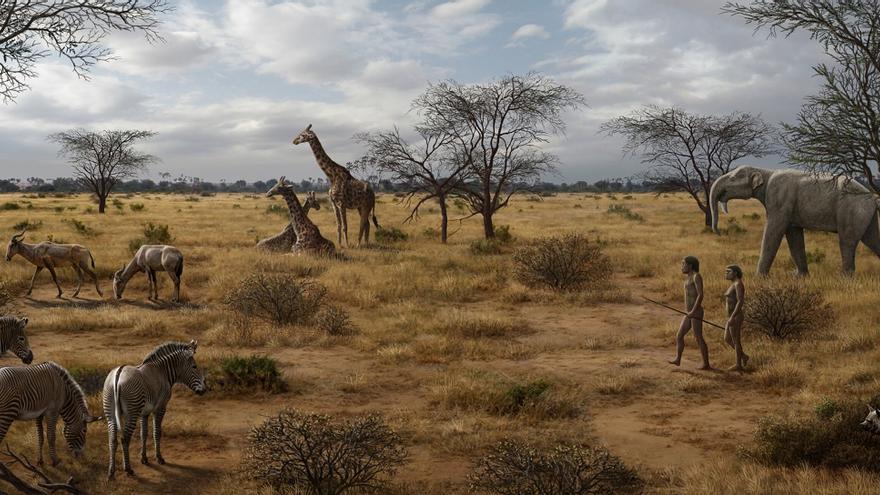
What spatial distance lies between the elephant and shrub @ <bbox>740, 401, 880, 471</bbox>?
8.77 meters

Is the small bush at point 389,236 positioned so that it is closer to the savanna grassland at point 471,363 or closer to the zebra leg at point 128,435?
the savanna grassland at point 471,363

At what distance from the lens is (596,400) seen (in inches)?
313

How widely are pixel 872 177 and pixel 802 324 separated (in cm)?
298

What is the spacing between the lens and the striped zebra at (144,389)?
17.5 ft

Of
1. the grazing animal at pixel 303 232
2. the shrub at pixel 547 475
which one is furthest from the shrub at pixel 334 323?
the grazing animal at pixel 303 232

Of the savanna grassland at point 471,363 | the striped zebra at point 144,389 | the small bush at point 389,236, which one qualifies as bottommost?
the savanna grassland at point 471,363

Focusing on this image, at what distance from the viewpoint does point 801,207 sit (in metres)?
14.6

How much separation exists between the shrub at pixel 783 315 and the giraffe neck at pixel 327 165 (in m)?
15.0

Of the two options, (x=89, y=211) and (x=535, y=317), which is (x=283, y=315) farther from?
(x=89, y=211)

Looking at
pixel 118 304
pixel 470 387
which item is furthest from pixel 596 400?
pixel 118 304

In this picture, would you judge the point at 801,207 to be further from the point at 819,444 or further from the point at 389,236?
the point at 389,236

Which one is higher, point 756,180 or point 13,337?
point 756,180

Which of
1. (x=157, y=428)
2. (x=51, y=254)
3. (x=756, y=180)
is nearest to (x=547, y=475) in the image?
(x=157, y=428)

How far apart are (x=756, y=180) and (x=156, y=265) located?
13.6m
